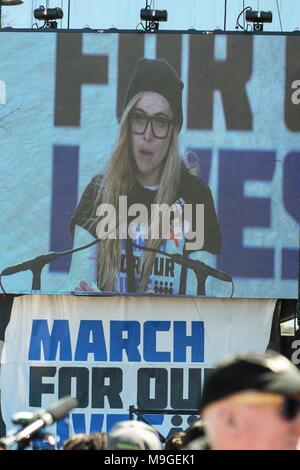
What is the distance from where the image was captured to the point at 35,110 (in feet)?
43.9

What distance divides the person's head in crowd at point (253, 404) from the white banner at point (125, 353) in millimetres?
11105

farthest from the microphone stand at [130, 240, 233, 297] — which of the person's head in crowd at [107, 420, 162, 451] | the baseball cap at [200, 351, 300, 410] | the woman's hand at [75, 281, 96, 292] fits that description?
the baseball cap at [200, 351, 300, 410]

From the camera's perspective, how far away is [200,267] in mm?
13141

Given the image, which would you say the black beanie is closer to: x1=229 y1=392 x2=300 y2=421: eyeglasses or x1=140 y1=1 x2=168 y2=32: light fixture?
x1=140 y1=1 x2=168 y2=32: light fixture

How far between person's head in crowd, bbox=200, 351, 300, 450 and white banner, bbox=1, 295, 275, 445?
1110 cm

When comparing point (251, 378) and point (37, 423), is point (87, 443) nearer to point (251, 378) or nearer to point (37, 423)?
point (37, 423)

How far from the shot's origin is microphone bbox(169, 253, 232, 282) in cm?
1312

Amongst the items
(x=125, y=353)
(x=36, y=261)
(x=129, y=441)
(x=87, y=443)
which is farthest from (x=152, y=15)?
(x=129, y=441)

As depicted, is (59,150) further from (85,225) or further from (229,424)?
(229,424)

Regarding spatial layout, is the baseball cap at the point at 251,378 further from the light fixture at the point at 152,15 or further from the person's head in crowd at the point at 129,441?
the light fixture at the point at 152,15

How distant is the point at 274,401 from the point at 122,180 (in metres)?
11.2

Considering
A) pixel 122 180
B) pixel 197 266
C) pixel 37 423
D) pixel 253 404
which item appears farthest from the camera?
pixel 122 180

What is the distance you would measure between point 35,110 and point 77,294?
2.12m
